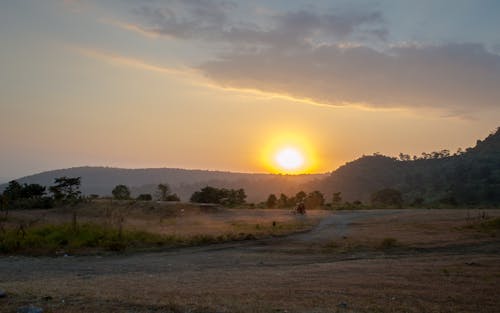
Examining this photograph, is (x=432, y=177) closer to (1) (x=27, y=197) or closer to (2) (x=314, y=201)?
(2) (x=314, y=201)

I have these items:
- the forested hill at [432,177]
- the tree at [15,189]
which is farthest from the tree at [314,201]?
the tree at [15,189]

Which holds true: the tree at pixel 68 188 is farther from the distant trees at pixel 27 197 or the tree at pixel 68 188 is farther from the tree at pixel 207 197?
the tree at pixel 207 197

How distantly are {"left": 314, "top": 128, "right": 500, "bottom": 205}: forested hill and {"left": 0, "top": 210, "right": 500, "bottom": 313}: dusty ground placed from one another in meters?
51.1

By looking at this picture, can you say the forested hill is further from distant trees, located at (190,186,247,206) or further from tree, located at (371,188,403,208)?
distant trees, located at (190,186,247,206)

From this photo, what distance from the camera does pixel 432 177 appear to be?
106 meters

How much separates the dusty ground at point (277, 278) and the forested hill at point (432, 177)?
5113 cm

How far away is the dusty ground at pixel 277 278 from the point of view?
29.0ft

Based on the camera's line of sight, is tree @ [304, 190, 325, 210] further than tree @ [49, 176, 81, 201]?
Yes

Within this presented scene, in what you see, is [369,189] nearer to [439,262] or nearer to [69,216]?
[69,216]

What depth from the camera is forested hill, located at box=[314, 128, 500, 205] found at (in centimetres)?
7919

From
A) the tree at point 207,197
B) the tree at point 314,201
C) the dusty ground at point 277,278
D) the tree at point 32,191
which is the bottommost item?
the dusty ground at point 277,278

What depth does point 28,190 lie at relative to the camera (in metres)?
46.7

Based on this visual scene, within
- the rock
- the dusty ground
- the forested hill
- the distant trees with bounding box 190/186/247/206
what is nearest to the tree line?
the distant trees with bounding box 190/186/247/206

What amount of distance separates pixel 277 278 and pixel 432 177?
101 metres
